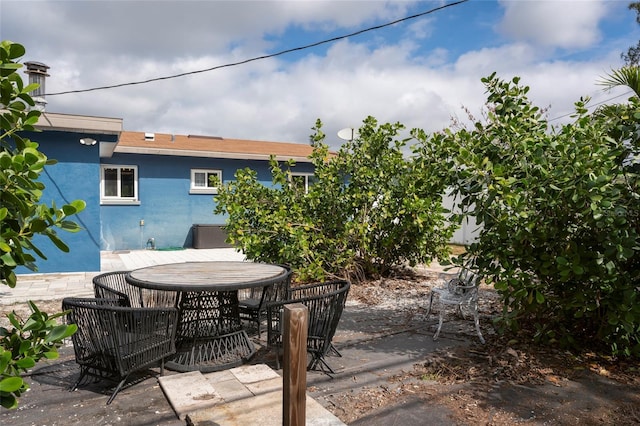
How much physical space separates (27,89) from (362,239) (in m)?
6.83

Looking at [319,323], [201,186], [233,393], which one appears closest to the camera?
[233,393]

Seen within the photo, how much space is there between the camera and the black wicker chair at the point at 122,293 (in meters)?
4.35

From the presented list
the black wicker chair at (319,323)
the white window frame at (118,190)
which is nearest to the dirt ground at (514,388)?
the black wicker chair at (319,323)

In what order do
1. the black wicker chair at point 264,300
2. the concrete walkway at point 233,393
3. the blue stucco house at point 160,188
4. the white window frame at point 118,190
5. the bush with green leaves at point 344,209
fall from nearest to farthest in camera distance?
the concrete walkway at point 233,393 < the black wicker chair at point 264,300 < the bush with green leaves at point 344,209 < the white window frame at point 118,190 < the blue stucco house at point 160,188

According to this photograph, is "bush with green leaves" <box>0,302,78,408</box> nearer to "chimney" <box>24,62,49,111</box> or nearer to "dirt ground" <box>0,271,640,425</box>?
"dirt ground" <box>0,271,640,425</box>

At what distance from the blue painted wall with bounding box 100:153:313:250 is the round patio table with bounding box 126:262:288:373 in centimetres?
969

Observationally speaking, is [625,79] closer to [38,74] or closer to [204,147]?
[38,74]

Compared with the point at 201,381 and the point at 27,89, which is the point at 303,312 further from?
the point at 201,381

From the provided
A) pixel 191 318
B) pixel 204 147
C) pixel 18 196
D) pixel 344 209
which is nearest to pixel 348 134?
pixel 344 209

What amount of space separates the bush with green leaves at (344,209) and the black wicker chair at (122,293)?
9.38 ft

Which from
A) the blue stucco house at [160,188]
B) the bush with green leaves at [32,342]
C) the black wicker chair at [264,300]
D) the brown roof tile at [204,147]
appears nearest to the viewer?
the bush with green leaves at [32,342]

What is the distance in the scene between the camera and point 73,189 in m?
9.35

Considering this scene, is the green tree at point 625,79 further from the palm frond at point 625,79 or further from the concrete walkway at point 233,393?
the concrete walkway at point 233,393

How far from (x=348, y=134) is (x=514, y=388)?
19.8 feet
